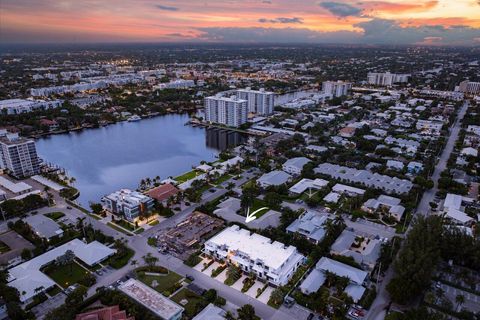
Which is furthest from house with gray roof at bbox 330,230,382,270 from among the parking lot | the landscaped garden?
the landscaped garden

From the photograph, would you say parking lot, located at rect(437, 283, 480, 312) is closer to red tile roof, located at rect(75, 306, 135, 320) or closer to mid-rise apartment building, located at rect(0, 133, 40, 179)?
red tile roof, located at rect(75, 306, 135, 320)

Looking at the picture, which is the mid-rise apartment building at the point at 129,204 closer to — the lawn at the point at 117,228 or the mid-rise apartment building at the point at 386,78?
the lawn at the point at 117,228

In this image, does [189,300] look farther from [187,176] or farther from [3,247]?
[187,176]

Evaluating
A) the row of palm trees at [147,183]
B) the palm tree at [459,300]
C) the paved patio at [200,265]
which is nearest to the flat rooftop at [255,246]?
the paved patio at [200,265]

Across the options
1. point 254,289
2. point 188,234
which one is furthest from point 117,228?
point 254,289

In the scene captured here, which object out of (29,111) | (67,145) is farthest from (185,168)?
(29,111)

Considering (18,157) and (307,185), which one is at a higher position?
(18,157)
